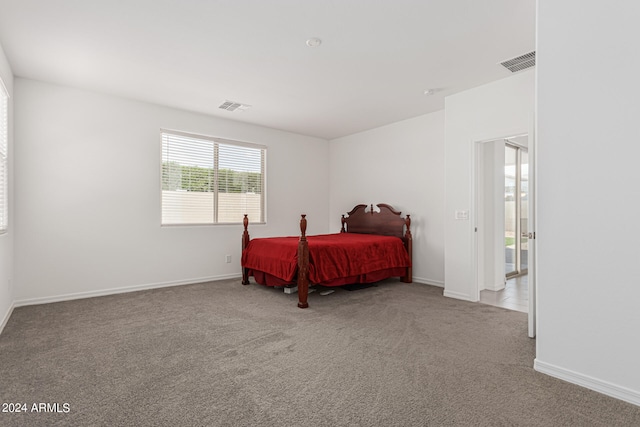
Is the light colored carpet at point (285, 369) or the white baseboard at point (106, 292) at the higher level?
the white baseboard at point (106, 292)

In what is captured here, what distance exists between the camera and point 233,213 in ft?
18.8

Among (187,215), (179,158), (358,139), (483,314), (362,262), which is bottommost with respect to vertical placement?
(483,314)

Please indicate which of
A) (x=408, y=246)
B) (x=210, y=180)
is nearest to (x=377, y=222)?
(x=408, y=246)

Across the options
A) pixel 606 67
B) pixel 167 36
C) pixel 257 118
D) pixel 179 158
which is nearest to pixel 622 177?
pixel 606 67

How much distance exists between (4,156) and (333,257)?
3.62 metres

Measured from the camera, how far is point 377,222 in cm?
583

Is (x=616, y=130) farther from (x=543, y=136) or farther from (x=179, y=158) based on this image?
(x=179, y=158)

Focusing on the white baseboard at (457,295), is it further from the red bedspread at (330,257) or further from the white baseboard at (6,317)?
the white baseboard at (6,317)

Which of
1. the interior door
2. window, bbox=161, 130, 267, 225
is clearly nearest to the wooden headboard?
window, bbox=161, 130, 267, 225

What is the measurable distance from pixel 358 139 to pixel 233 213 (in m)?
2.72

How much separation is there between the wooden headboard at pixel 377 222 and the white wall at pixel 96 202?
219cm

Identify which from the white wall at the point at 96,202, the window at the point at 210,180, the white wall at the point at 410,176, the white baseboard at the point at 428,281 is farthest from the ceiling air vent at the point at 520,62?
the white wall at the point at 96,202

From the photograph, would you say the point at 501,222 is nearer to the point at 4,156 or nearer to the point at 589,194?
the point at 589,194

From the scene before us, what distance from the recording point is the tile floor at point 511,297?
13.1 ft
